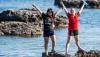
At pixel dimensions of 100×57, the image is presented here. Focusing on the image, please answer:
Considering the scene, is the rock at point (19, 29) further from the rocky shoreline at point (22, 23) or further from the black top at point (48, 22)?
the black top at point (48, 22)

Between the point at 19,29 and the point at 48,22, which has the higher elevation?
the point at 48,22

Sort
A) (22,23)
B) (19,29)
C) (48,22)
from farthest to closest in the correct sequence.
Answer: (22,23), (19,29), (48,22)

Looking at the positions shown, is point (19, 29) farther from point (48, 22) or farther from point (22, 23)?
point (48, 22)

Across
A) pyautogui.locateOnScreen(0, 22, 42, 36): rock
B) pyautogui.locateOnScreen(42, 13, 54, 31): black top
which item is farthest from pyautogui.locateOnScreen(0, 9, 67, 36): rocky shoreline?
pyautogui.locateOnScreen(42, 13, 54, 31): black top

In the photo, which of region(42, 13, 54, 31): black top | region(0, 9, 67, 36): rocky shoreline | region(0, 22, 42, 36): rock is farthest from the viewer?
region(0, 9, 67, 36): rocky shoreline

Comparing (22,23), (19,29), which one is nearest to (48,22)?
(19,29)

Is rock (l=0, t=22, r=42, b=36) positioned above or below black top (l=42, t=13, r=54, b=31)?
below

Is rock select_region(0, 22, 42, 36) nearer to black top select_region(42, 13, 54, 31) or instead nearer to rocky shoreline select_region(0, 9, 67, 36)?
rocky shoreline select_region(0, 9, 67, 36)

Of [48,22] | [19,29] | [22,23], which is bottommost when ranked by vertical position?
[19,29]

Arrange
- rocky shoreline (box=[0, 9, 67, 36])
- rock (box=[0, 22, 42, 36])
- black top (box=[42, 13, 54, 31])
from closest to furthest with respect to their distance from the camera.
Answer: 1. black top (box=[42, 13, 54, 31])
2. rock (box=[0, 22, 42, 36])
3. rocky shoreline (box=[0, 9, 67, 36])

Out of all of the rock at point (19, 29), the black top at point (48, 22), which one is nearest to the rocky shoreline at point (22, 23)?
the rock at point (19, 29)

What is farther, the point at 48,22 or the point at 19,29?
the point at 19,29

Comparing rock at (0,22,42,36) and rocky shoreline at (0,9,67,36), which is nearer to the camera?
rock at (0,22,42,36)

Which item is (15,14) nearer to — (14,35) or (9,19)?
(9,19)
